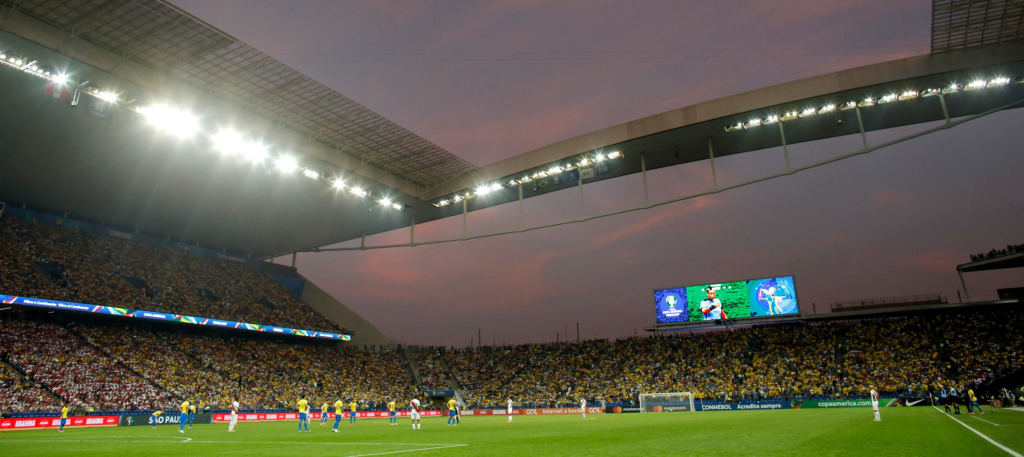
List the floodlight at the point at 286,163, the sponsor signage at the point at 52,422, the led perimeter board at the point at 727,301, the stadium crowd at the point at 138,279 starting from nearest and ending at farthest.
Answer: the sponsor signage at the point at 52,422, the floodlight at the point at 286,163, the stadium crowd at the point at 138,279, the led perimeter board at the point at 727,301

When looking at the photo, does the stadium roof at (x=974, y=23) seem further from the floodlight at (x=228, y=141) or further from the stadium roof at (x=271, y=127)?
the floodlight at (x=228, y=141)

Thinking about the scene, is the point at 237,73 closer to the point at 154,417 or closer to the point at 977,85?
the point at 154,417

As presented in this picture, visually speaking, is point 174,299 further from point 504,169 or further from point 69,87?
point 504,169

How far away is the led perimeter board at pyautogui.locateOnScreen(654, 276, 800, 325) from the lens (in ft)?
157

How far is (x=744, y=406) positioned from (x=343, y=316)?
134 ft

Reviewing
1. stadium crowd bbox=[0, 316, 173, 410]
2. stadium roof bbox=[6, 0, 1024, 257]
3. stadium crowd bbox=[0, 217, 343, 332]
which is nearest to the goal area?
stadium roof bbox=[6, 0, 1024, 257]

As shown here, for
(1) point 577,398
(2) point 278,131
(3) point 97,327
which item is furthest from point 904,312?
(3) point 97,327

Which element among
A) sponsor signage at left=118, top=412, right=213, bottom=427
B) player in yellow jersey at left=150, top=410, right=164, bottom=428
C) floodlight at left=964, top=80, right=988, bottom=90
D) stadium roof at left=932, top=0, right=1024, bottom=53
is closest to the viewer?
stadium roof at left=932, top=0, right=1024, bottom=53

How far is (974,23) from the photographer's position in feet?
69.1

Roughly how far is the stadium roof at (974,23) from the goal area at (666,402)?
30.0m

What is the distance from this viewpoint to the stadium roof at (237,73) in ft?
67.5

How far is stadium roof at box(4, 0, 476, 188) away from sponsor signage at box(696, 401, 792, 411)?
27.5 meters

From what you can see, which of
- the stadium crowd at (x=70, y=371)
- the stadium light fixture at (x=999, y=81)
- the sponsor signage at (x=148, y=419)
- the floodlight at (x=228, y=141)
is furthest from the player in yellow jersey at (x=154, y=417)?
the stadium light fixture at (x=999, y=81)

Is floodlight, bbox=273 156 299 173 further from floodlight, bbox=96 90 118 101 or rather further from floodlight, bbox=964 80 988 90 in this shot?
floodlight, bbox=964 80 988 90
